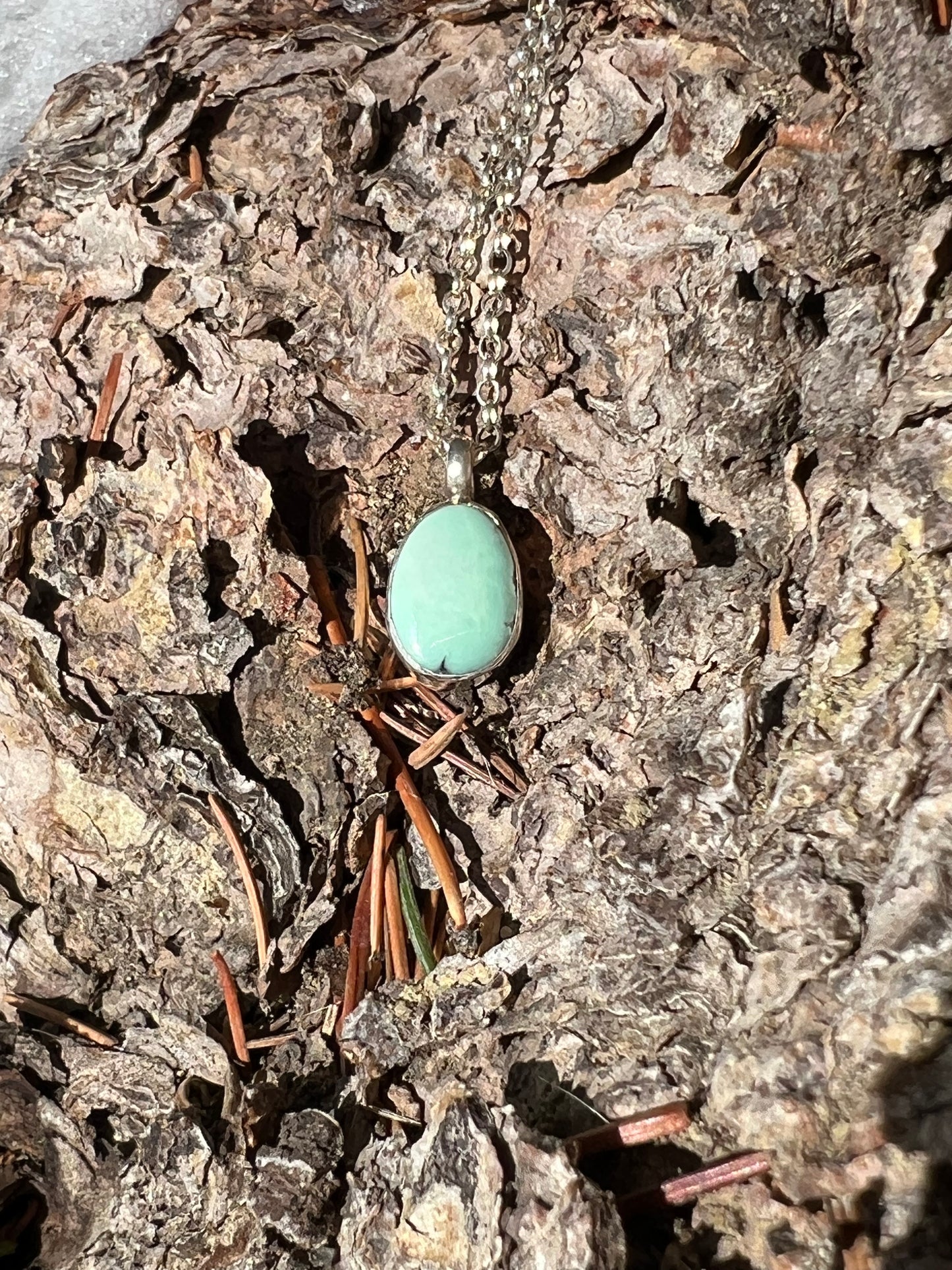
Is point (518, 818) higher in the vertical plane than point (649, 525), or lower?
lower

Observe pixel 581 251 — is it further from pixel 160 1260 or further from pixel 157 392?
pixel 160 1260

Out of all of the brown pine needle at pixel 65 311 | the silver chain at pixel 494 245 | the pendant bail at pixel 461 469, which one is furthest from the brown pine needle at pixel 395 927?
the brown pine needle at pixel 65 311

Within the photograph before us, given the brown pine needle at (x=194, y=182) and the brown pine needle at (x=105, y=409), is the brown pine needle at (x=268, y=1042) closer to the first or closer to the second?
the brown pine needle at (x=105, y=409)

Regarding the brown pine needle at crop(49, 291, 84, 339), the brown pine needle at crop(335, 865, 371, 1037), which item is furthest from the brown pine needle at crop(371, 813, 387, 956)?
the brown pine needle at crop(49, 291, 84, 339)

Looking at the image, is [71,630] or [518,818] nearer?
[518,818]

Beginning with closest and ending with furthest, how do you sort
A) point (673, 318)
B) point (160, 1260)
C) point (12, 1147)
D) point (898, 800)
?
point (898, 800) → point (160, 1260) → point (673, 318) → point (12, 1147)

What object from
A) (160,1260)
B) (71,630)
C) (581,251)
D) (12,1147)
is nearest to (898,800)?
(581,251)

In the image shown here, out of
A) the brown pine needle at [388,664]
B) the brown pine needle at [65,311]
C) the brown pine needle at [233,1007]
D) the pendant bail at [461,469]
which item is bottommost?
the brown pine needle at [233,1007]
